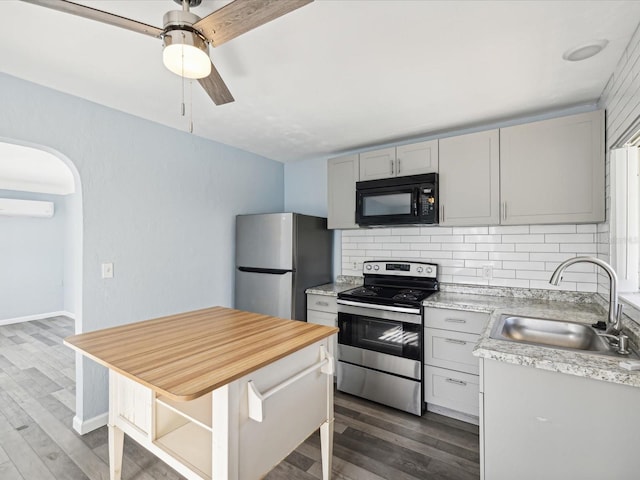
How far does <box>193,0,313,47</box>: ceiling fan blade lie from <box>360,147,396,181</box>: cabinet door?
197 cm

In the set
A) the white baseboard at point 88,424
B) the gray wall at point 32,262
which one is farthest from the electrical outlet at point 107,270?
the gray wall at point 32,262

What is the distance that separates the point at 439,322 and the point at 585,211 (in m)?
1.26

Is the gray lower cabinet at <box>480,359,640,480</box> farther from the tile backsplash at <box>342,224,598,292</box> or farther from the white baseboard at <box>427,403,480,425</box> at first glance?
the tile backsplash at <box>342,224,598,292</box>

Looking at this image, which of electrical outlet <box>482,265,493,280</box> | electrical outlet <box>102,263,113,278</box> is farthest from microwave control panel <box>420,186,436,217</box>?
electrical outlet <box>102,263,113,278</box>

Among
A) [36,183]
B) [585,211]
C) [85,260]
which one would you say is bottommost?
[85,260]

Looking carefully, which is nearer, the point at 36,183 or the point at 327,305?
the point at 327,305

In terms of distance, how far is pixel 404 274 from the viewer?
3064mm

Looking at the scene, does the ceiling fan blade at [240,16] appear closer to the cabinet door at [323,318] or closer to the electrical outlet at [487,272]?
the cabinet door at [323,318]

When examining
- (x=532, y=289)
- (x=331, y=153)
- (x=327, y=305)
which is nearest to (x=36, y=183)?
(x=331, y=153)

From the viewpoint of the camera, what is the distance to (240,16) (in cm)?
110

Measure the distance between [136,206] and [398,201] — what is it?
2247mm

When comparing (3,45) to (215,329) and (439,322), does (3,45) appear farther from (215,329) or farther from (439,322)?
(439,322)

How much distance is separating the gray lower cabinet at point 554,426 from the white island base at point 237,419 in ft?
2.54

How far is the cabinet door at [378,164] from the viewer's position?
2.91 meters
